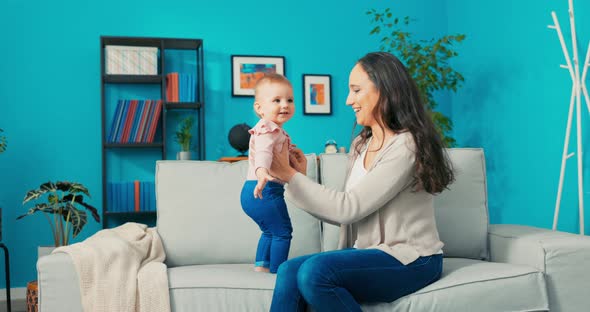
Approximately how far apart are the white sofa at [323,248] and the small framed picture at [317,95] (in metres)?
2.23

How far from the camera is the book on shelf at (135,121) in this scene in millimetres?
4316

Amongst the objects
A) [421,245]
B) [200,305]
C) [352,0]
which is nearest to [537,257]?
[421,245]

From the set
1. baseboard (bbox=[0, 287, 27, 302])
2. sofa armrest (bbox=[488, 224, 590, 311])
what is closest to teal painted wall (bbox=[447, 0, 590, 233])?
sofa armrest (bbox=[488, 224, 590, 311])

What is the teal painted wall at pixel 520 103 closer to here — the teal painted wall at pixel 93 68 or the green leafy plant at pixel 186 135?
the teal painted wall at pixel 93 68

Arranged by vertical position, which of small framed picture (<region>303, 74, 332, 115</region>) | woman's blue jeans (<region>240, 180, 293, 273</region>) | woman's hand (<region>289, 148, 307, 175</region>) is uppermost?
small framed picture (<region>303, 74, 332, 115</region>)

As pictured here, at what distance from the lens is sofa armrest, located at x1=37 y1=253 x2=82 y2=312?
1946 mm

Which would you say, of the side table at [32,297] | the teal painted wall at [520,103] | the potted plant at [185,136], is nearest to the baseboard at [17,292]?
the side table at [32,297]

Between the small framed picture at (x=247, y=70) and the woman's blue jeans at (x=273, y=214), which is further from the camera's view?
the small framed picture at (x=247, y=70)

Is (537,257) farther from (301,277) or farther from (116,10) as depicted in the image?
(116,10)

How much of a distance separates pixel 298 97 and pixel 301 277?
3.19 m

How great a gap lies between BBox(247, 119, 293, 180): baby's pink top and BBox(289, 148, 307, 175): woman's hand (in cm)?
8

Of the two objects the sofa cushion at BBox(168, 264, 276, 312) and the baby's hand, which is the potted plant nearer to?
the sofa cushion at BBox(168, 264, 276, 312)

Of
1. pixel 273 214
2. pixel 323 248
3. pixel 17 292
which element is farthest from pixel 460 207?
pixel 17 292

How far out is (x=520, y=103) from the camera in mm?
4082
